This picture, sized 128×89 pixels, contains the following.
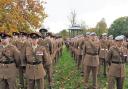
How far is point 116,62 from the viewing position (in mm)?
12453

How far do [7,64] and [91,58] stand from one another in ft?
14.9

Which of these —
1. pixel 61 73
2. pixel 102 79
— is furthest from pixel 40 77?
pixel 61 73

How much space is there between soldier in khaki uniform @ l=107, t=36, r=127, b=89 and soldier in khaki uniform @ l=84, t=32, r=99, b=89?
260cm

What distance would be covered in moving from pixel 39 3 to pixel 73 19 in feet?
219

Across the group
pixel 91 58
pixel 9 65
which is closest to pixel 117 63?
pixel 91 58

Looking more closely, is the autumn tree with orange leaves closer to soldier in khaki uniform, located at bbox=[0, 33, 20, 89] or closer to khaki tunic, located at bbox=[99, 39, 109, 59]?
khaki tunic, located at bbox=[99, 39, 109, 59]

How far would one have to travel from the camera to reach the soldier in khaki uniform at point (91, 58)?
49.5 feet

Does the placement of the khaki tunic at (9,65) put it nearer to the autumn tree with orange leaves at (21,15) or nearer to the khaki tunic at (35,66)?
the khaki tunic at (35,66)

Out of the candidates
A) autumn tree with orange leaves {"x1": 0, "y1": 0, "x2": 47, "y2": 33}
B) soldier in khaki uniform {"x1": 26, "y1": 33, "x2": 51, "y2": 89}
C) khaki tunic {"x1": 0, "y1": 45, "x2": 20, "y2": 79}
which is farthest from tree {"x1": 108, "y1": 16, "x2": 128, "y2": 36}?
khaki tunic {"x1": 0, "y1": 45, "x2": 20, "y2": 79}

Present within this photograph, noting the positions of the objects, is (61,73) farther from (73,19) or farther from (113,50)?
(73,19)

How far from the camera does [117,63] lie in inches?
490

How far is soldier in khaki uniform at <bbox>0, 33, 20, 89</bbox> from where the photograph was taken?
11.4 meters

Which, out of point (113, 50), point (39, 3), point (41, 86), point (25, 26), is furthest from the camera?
point (39, 3)

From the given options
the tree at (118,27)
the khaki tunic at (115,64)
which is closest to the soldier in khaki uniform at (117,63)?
the khaki tunic at (115,64)
